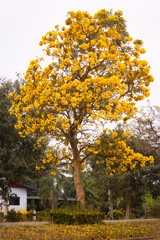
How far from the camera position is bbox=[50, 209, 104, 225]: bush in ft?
36.9

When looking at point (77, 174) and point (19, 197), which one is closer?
point (77, 174)

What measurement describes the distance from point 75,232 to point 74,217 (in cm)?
160

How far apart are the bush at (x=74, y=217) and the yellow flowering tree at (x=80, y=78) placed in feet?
3.51

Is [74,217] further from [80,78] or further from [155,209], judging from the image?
[155,209]

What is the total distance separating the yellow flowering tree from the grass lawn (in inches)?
93.7

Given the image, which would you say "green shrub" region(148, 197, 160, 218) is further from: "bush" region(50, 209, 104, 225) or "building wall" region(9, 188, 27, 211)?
"building wall" region(9, 188, 27, 211)

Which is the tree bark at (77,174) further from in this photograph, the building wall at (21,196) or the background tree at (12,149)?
the building wall at (21,196)

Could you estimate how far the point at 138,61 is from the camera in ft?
41.5

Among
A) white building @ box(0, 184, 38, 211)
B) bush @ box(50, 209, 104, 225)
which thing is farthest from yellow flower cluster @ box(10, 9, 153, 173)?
white building @ box(0, 184, 38, 211)

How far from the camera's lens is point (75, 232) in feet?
31.2

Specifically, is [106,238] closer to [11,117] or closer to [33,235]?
[33,235]

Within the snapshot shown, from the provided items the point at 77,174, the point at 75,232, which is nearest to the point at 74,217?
the point at 75,232

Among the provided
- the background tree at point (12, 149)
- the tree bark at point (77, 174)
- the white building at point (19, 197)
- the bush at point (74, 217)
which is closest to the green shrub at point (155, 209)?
the background tree at point (12, 149)

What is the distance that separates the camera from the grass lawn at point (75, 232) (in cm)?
879
